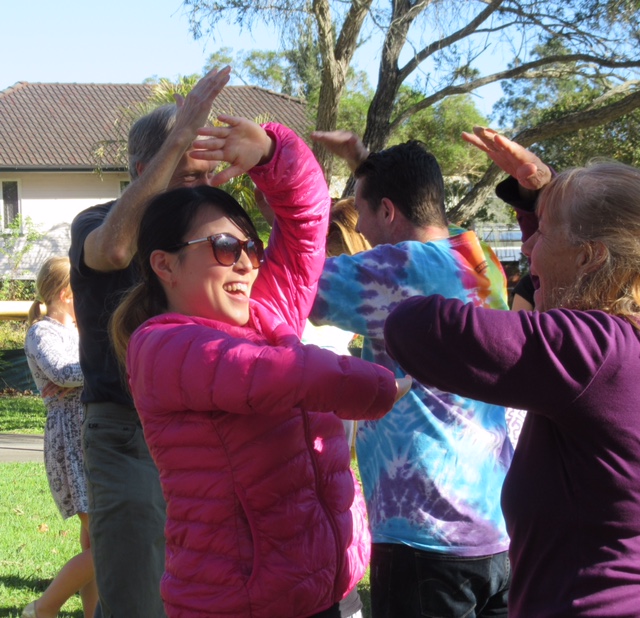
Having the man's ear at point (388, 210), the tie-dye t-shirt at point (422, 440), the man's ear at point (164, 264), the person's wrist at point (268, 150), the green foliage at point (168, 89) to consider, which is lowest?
the tie-dye t-shirt at point (422, 440)

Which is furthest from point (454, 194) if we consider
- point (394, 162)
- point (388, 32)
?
point (394, 162)

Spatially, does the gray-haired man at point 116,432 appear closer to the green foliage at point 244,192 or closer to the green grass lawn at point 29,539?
the green grass lawn at point 29,539

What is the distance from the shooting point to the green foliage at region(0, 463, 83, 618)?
5.14 metres

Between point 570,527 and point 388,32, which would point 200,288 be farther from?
point 388,32

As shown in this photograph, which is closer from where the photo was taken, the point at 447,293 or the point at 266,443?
the point at 266,443

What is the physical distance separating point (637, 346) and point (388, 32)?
438 inches

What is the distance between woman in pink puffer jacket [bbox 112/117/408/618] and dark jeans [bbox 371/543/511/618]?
0.42m

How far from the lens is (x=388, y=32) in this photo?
12.1 metres

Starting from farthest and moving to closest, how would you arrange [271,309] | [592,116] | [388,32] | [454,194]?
[454,194] < [388,32] < [592,116] < [271,309]

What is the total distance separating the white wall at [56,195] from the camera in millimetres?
31969

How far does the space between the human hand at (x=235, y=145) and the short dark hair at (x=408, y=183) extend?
2.32 ft

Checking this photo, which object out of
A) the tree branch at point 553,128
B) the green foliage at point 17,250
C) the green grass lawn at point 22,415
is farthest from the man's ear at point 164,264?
the green foliage at point 17,250

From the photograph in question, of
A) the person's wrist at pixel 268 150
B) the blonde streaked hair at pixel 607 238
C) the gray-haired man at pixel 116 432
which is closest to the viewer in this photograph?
the blonde streaked hair at pixel 607 238

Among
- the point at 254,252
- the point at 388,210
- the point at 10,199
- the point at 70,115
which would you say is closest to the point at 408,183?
the point at 388,210
